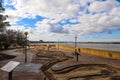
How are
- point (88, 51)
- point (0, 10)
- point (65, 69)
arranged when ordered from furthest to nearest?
point (88, 51) < point (0, 10) < point (65, 69)

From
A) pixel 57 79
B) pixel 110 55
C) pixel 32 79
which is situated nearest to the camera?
pixel 32 79

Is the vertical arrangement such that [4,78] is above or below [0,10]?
below

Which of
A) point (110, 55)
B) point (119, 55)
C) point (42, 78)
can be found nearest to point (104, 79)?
point (42, 78)

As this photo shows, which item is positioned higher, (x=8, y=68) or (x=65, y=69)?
(x=8, y=68)

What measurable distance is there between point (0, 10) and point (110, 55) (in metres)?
21.3

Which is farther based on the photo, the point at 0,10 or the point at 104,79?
the point at 0,10

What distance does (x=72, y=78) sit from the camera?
676 inches

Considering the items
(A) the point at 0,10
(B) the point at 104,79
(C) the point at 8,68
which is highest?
(A) the point at 0,10

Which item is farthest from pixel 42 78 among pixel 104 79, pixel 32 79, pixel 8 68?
pixel 8 68

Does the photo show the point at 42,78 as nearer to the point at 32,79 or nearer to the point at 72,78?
the point at 32,79

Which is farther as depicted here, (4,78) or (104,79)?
(104,79)

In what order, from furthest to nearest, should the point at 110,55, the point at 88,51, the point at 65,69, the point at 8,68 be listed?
the point at 88,51, the point at 110,55, the point at 65,69, the point at 8,68

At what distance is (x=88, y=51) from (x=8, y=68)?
37.8m

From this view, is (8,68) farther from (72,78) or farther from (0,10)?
(0,10)
